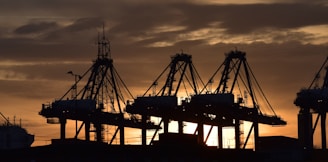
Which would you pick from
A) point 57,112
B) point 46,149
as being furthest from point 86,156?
point 57,112

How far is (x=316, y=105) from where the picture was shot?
194m

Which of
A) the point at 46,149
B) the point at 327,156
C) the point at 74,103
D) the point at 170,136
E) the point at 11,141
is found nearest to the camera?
the point at 46,149

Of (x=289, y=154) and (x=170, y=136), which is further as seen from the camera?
(x=289, y=154)

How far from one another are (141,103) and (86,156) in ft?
205

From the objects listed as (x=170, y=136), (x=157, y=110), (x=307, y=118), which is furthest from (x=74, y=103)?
(x=170, y=136)

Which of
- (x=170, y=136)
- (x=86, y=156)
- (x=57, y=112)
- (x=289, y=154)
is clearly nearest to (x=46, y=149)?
(x=86, y=156)

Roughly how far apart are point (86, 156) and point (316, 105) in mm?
72513

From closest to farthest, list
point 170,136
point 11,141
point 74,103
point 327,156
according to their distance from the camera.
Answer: point 170,136
point 327,156
point 11,141
point 74,103

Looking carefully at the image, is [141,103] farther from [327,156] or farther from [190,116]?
[327,156]

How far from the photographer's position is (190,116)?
7475 inches

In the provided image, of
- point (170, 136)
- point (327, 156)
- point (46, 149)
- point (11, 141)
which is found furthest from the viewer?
point (11, 141)

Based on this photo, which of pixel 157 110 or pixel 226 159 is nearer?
pixel 226 159

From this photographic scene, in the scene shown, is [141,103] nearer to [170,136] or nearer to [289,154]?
[289,154]

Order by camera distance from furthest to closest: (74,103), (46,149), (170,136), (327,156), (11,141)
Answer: (74,103)
(11,141)
(327,156)
(170,136)
(46,149)
